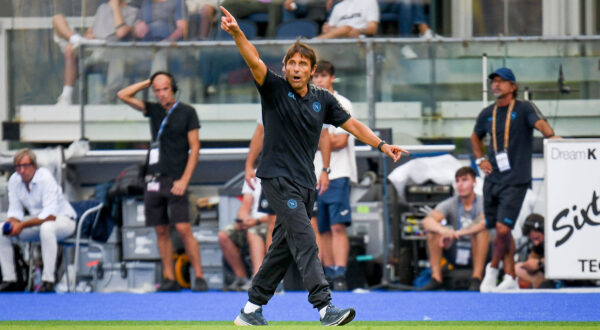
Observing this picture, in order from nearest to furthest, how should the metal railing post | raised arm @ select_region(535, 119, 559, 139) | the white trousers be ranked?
raised arm @ select_region(535, 119, 559, 139) → the white trousers → the metal railing post

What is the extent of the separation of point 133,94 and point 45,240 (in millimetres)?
1891

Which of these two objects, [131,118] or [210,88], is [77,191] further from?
[210,88]

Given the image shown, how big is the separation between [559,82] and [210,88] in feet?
13.5

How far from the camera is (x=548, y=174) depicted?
1079 centimetres

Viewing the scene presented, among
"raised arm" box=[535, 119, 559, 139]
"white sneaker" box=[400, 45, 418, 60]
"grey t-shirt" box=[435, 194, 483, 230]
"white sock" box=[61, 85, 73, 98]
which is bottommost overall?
"grey t-shirt" box=[435, 194, 483, 230]

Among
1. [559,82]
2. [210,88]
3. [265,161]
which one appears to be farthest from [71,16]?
[265,161]

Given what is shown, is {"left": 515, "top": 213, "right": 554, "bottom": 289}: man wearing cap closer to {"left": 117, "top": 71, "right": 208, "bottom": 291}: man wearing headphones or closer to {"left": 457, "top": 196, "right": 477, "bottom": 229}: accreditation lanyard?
{"left": 457, "top": 196, "right": 477, "bottom": 229}: accreditation lanyard

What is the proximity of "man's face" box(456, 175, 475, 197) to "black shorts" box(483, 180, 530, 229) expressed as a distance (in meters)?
0.58

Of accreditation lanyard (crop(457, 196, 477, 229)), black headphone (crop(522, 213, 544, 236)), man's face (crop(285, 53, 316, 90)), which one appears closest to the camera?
Answer: man's face (crop(285, 53, 316, 90))

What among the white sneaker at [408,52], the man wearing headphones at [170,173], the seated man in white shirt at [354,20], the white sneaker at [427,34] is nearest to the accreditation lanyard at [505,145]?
the white sneaker at [408,52]

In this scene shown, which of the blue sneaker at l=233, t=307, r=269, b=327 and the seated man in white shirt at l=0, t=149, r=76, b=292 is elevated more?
the seated man in white shirt at l=0, t=149, r=76, b=292

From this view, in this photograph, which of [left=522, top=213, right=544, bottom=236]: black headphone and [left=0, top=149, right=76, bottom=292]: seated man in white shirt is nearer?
[left=522, top=213, right=544, bottom=236]: black headphone

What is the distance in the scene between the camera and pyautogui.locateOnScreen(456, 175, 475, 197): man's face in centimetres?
1222

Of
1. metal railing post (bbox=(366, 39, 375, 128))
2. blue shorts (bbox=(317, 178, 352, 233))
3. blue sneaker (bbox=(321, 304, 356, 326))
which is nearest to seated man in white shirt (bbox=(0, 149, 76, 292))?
blue shorts (bbox=(317, 178, 352, 233))
